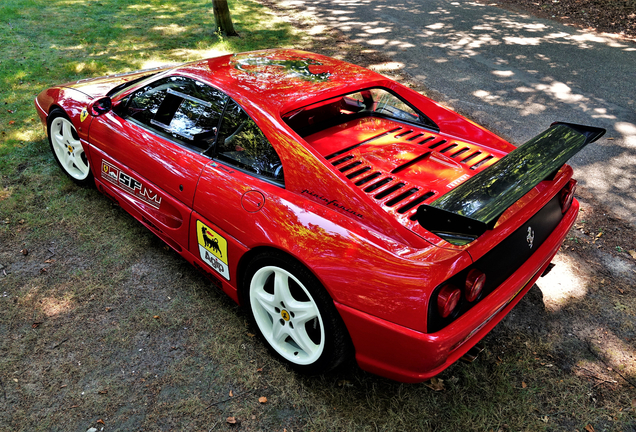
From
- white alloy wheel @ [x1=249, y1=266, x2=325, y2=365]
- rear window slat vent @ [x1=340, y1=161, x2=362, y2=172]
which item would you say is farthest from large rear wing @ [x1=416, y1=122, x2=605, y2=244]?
white alloy wheel @ [x1=249, y1=266, x2=325, y2=365]

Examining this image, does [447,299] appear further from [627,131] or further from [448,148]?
[627,131]

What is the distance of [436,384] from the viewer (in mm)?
2424

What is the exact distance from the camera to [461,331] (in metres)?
1.93

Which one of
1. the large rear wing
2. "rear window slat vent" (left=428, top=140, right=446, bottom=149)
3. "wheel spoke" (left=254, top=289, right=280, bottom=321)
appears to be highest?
the large rear wing

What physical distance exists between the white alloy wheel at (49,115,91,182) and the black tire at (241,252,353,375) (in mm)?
2248

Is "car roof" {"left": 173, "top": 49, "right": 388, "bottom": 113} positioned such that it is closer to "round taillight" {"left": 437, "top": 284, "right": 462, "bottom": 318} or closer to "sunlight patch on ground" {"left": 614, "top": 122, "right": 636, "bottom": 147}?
"round taillight" {"left": 437, "top": 284, "right": 462, "bottom": 318}

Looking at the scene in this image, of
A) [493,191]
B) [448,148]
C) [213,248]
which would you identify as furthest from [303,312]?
[448,148]

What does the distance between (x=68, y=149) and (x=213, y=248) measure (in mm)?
2179

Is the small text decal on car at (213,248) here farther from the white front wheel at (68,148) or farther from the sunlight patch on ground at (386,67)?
the sunlight patch on ground at (386,67)

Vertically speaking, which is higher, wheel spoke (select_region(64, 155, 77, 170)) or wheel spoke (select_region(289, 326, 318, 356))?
wheel spoke (select_region(64, 155, 77, 170))

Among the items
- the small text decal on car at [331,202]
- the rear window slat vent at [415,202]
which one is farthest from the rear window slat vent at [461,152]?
the small text decal on car at [331,202]

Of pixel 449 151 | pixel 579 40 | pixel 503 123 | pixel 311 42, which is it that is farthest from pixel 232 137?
pixel 579 40

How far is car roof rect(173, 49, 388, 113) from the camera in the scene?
2.58 metres

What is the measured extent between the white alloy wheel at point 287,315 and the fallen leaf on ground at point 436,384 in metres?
0.66
